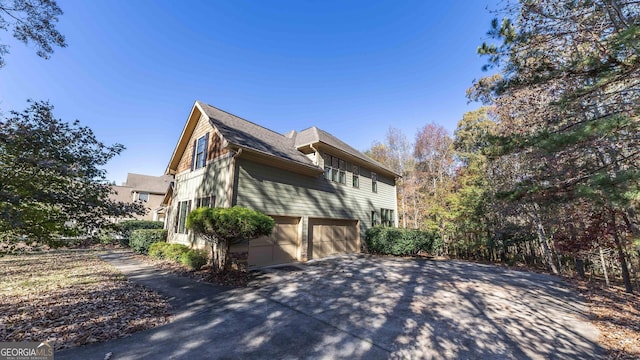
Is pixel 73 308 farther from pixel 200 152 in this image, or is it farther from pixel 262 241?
pixel 200 152

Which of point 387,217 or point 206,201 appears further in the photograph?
point 387,217

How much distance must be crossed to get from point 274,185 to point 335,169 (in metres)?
4.68

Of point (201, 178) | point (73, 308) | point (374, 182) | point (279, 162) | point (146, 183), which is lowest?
point (73, 308)

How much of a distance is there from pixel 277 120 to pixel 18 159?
644 inches

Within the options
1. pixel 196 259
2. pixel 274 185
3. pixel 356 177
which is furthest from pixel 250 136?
pixel 356 177

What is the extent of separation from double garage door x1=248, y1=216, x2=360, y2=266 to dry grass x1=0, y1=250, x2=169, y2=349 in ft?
13.2

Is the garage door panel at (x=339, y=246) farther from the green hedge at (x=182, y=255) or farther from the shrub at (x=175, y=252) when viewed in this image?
the shrub at (x=175, y=252)

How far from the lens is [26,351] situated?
3.17 meters

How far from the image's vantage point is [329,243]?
12.7 m

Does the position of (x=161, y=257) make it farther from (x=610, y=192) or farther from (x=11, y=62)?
(x=610, y=192)

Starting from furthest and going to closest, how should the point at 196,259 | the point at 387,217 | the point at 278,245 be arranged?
the point at 387,217 < the point at 278,245 < the point at 196,259

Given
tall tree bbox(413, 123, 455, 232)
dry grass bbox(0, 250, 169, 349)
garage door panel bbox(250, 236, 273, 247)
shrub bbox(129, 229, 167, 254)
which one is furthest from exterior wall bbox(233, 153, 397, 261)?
tall tree bbox(413, 123, 455, 232)

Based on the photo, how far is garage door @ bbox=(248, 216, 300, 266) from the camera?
920 cm

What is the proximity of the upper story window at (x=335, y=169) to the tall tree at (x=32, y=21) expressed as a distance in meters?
10.4
